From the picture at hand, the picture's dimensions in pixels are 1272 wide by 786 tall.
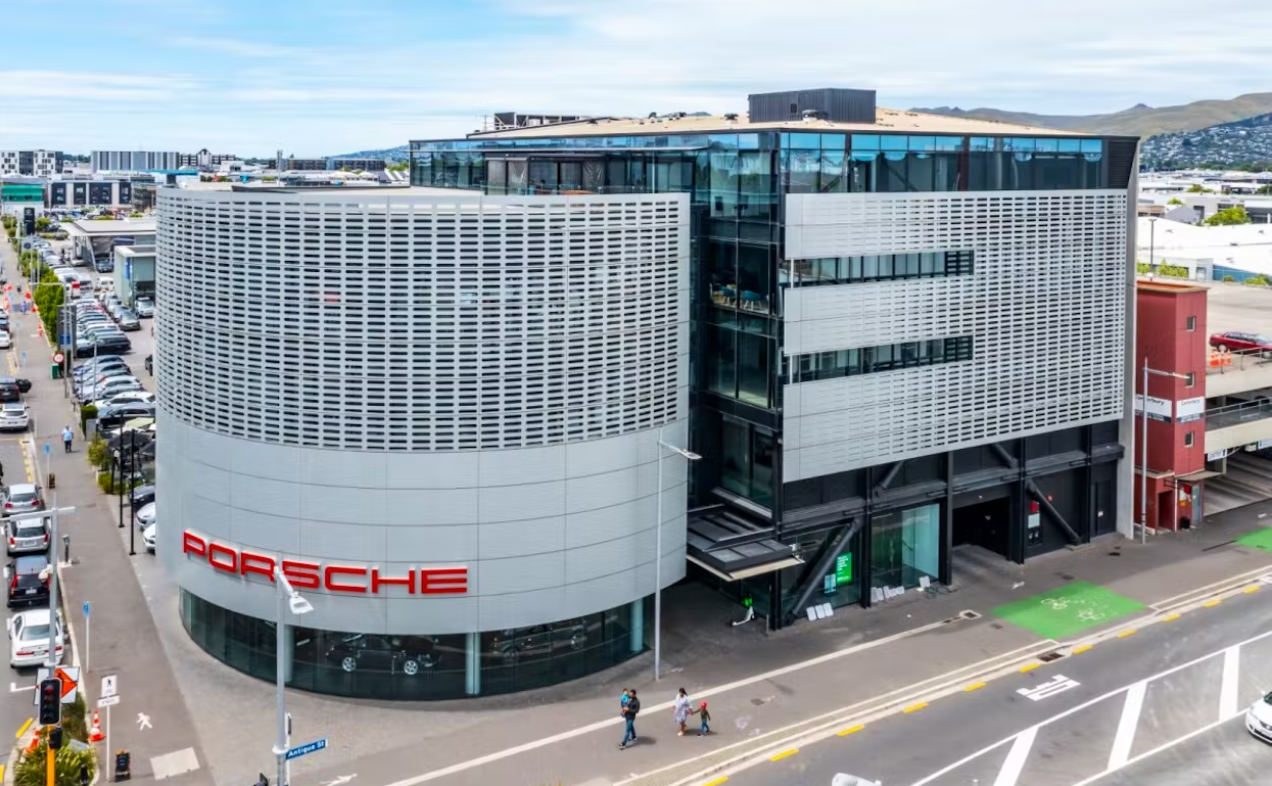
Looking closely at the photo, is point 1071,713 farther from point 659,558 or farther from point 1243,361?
point 1243,361

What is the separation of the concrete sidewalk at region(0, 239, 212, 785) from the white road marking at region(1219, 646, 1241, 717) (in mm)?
26652

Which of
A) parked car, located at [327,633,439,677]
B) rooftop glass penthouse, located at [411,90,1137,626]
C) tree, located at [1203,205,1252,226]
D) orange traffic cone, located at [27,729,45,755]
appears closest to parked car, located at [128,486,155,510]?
orange traffic cone, located at [27,729,45,755]

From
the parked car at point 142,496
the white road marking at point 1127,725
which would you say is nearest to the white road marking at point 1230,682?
the white road marking at point 1127,725

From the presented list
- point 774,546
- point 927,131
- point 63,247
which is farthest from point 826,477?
point 63,247

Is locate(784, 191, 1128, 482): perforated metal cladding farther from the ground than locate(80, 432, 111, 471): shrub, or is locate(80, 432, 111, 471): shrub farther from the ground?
locate(784, 191, 1128, 482): perforated metal cladding

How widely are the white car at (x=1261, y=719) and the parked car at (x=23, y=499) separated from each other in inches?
1769

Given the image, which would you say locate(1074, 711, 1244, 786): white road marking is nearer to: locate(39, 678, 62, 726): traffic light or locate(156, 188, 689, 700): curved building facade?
locate(156, 188, 689, 700): curved building facade

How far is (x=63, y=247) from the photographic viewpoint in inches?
6668

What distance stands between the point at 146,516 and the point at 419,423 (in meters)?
21.8

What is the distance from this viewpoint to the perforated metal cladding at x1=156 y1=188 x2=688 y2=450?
28.3 m

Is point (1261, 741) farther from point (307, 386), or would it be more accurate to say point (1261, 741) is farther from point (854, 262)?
point (307, 386)

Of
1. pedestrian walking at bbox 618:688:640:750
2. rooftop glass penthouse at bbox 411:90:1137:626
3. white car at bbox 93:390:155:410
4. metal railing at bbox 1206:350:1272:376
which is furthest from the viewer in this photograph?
white car at bbox 93:390:155:410

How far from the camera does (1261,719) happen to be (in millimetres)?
27625

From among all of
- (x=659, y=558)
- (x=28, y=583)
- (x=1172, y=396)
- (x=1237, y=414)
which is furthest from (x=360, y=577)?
(x=1237, y=414)
